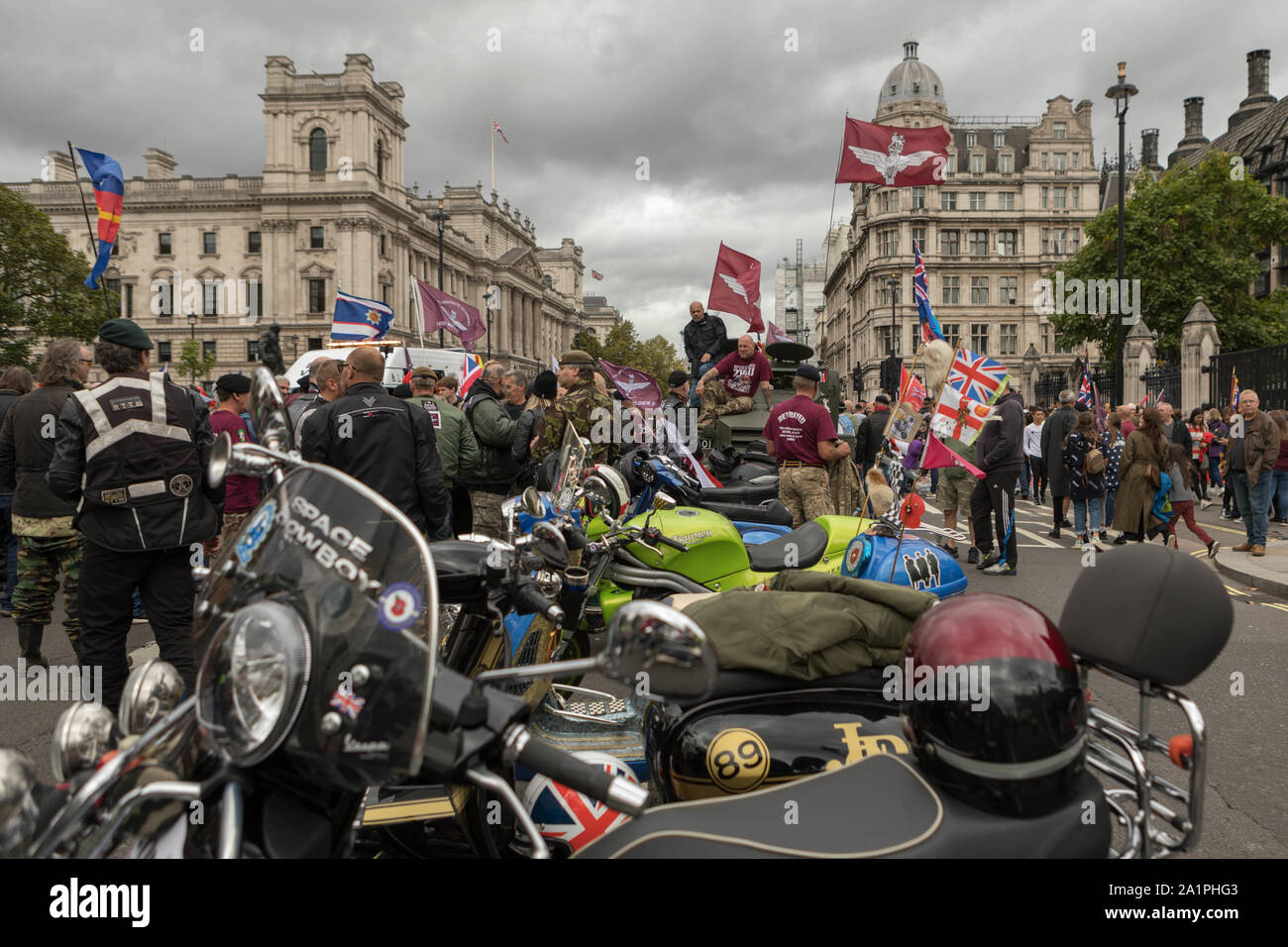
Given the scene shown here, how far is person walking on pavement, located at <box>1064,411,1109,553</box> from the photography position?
35.6ft

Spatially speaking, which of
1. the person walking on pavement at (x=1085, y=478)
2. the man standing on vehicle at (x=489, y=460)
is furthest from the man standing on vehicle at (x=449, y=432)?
the person walking on pavement at (x=1085, y=478)

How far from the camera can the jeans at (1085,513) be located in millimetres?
11148

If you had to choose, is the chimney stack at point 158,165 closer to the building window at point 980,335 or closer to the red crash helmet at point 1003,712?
the building window at point 980,335

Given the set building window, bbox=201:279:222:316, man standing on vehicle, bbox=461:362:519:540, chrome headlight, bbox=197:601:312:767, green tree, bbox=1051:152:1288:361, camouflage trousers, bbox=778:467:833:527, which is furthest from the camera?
building window, bbox=201:279:222:316

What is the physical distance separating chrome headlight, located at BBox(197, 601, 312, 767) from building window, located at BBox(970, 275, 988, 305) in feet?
266

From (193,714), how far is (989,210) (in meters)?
83.1

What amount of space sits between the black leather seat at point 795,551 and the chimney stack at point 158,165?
82.5 meters

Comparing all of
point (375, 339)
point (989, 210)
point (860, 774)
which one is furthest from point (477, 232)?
point (860, 774)

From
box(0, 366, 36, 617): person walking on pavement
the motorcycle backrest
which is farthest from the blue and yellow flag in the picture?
the motorcycle backrest

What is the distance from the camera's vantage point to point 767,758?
108 inches

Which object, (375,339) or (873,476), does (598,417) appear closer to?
(873,476)

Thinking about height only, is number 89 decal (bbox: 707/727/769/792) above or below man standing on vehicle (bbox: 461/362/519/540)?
below

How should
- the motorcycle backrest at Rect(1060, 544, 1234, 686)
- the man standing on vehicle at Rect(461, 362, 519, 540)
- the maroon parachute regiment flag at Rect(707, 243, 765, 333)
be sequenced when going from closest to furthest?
the motorcycle backrest at Rect(1060, 544, 1234, 686), the man standing on vehicle at Rect(461, 362, 519, 540), the maroon parachute regiment flag at Rect(707, 243, 765, 333)

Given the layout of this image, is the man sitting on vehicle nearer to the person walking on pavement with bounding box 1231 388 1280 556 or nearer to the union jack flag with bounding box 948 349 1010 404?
the union jack flag with bounding box 948 349 1010 404
